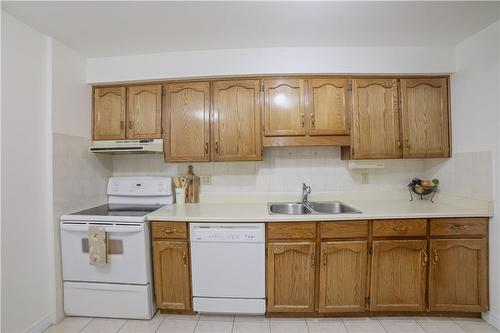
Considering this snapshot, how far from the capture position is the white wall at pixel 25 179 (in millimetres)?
1597

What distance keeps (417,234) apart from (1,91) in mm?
3098

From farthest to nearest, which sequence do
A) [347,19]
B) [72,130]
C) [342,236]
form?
[72,130] < [342,236] < [347,19]

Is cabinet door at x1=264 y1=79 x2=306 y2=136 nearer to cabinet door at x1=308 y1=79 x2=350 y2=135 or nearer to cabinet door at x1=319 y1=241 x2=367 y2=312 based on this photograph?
cabinet door at x1=308 y1=79 x2=350 y2=135

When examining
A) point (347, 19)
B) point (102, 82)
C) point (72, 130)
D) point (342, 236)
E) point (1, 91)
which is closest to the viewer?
point (1, 91)

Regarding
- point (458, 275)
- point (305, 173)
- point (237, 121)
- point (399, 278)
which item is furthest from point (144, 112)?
point (458, 275)

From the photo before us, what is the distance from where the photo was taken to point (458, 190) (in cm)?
212

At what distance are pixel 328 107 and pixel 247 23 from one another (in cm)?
99

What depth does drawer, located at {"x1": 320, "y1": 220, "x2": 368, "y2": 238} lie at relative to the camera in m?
1.85

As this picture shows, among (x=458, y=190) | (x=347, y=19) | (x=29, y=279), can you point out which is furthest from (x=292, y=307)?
(x=347, y=19)

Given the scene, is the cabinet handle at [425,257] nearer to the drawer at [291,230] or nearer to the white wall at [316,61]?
the drawer at [291,230]

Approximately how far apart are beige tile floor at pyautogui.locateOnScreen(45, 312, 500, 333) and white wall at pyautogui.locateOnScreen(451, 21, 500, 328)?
36cm

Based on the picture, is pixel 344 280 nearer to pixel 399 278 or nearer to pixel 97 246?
pixel 399 278

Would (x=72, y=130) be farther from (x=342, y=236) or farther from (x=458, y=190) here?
(x=458, y=190)

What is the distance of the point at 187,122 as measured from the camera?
2234mm
